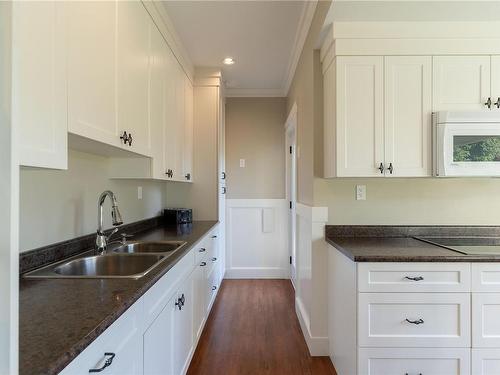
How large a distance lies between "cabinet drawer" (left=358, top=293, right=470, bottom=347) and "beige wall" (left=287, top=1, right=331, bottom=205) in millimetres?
883

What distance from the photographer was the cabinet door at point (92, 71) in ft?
3.74

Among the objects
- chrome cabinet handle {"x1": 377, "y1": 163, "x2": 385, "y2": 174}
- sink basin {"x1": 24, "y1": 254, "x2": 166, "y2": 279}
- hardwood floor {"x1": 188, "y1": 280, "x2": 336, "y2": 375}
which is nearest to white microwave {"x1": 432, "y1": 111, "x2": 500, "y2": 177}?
chrome cabinet handle {"x1": 377, "y1": 163, "x2": 385, "y2": 174}

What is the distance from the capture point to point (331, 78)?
79.2 inches

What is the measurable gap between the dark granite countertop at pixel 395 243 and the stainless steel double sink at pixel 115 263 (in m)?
1.06

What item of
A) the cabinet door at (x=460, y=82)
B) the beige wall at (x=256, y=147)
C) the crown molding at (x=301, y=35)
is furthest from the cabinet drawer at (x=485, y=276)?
the beige wall at (x=256, y=147)

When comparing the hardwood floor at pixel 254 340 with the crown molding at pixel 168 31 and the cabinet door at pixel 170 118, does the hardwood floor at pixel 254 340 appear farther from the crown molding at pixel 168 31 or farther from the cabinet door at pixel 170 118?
the crown molding at pixel 168 31

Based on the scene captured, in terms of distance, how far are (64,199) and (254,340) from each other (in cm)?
181

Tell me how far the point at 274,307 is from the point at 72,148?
96.1 inches

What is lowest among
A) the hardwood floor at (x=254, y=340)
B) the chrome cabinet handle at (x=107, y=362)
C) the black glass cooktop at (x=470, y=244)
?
the hardwood floor at (x=254, y=340)

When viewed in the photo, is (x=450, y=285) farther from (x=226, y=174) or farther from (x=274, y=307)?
(x=226, y=174)

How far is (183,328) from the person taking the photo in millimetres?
1782

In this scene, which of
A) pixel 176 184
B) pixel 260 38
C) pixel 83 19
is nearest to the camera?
pixel 83 19

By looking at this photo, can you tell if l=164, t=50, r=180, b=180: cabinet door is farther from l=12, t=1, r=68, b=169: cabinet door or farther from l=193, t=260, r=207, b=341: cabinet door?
l=12, t=1, r=68, b=169: cabinet door
